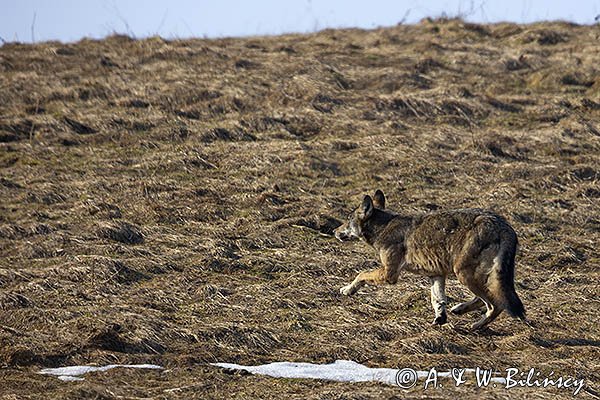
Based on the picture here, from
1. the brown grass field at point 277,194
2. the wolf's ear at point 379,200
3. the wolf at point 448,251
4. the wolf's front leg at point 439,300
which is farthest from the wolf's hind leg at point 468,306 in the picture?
the wolf's ear at point 379,200

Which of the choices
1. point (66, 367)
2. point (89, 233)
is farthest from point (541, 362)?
point (89, 233)

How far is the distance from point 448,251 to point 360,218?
177cm

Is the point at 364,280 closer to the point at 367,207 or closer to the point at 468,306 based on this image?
the point at 367,207

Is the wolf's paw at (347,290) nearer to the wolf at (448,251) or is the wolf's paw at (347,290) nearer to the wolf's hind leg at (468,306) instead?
the wolf at (448,251)

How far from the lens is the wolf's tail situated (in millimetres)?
11039

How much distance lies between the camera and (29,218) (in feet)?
54.9

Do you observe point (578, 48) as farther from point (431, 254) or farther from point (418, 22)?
point (431, 254)

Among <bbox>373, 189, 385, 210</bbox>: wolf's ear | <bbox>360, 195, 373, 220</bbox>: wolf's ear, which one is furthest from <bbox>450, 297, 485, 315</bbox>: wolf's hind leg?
<bbox>373, 189, 385, 210</bbox>: wolf's ear

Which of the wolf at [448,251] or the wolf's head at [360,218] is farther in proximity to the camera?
the wolf's head at [360,218]

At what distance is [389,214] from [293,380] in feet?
12.1

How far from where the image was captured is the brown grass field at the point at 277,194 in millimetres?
10891

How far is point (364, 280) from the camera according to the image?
493 inches

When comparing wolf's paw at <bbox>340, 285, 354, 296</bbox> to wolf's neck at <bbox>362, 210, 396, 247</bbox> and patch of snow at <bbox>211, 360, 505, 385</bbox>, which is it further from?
patch of snow at <bbox>211, 360, 505, 385</bbox>

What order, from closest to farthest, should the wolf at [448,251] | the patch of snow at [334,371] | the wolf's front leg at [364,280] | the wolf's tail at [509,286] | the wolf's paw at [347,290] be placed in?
the patch of snow at [334,371] → the wolf's tail at [509,286] → the wolf at [448,251] → the wolf's front leg at [364,280] → the wolf's paw at [347,290]
